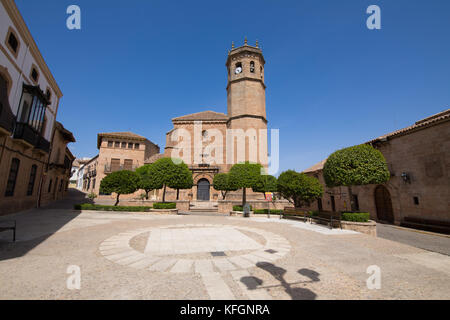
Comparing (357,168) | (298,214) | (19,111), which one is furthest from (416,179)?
(19,111)

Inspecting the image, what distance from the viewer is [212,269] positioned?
4.38m

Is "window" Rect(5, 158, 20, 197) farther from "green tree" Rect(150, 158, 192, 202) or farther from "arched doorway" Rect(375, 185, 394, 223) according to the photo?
"arched doorway" Rect(375, 185, 394, 223)

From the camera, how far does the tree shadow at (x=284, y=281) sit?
3.28 metres

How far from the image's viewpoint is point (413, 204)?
1430 cm

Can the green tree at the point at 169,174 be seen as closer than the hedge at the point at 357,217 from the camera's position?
No

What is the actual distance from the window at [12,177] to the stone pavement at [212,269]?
6614 millimetres

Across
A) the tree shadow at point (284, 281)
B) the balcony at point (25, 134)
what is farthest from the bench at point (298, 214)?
the balcony at point (25, 134)

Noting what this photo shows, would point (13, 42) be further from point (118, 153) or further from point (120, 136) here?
point (118, 153)

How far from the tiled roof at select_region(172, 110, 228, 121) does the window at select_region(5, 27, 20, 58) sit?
2324 centimetres

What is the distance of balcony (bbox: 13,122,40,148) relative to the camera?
10860 millimetres

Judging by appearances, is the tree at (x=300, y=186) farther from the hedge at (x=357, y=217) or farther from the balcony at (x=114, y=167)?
the balcony at (x=114, y=167)

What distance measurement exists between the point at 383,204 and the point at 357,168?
876 cm
